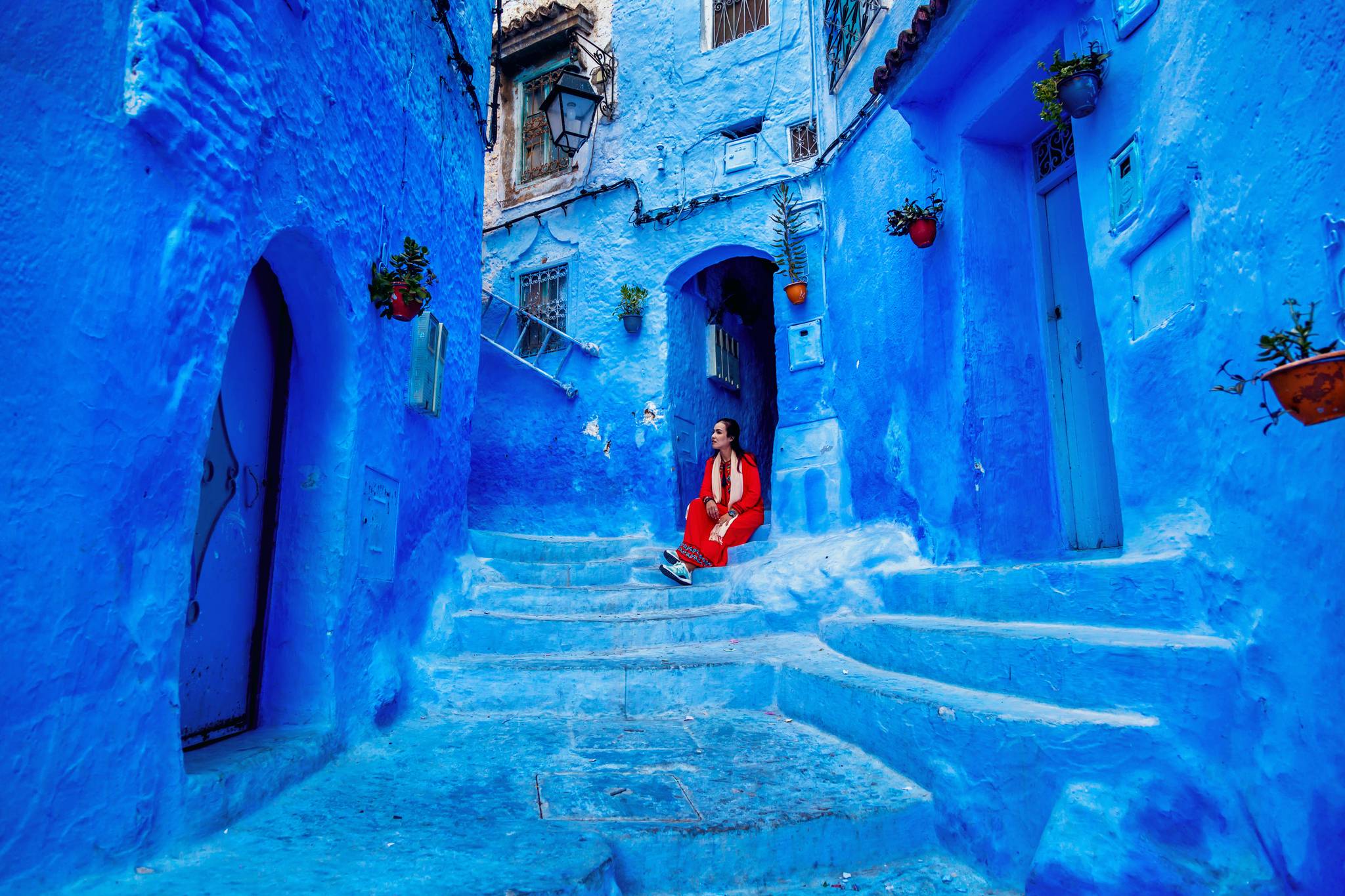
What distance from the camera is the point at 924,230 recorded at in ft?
15.9

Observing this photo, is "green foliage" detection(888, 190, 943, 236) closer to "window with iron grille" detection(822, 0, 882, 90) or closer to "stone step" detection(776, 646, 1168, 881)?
"window with iron grille" detection(822, 0, 882, 90)

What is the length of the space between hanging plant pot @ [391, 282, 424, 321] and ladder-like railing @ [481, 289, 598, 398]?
4.70 m

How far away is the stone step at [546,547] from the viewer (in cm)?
564

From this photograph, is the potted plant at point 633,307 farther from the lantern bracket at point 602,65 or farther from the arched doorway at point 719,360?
the lantern bracket at point 602,65

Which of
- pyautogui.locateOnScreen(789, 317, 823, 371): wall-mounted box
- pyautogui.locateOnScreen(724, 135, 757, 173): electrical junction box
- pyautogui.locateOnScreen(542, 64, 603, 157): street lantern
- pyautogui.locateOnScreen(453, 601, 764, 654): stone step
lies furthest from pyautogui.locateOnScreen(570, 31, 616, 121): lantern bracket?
pyautogui.locateOnScreen(453, 601, 764, 654): stone step

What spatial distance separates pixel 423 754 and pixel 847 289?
484cm

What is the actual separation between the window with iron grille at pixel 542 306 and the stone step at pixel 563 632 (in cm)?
460

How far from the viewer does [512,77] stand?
408 inches

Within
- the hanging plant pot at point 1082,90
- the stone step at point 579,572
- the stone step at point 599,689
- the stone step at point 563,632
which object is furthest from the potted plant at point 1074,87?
the stone step at point 579,572

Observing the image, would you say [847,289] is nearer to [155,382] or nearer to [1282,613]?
[1282,613]

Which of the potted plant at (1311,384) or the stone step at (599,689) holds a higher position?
the potted plant at (1311,384)

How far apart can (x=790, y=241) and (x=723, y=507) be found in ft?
8.88

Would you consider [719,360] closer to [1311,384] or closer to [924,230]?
[924,230]

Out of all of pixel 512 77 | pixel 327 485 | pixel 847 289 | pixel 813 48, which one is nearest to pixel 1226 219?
pixel 327 485
